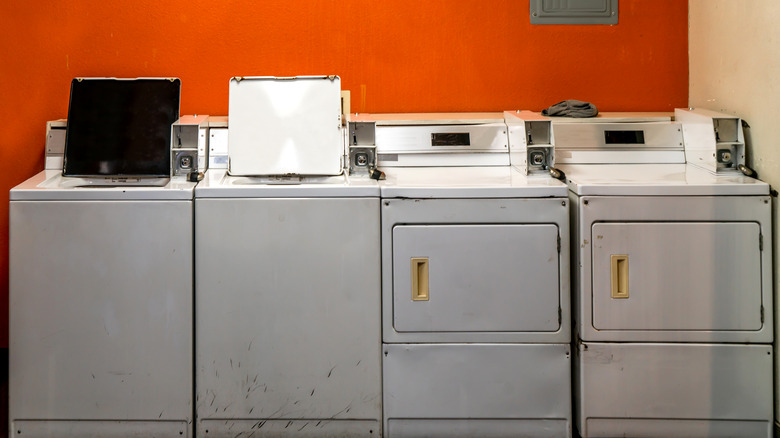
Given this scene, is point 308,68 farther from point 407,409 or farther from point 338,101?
point 407,409

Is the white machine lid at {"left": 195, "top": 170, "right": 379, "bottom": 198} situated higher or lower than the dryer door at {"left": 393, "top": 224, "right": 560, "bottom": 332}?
higher

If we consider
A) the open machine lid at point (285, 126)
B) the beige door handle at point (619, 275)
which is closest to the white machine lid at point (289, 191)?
the open machine lid at point (285, 126)

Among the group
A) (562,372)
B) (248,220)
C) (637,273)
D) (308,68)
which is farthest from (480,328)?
(308,68)

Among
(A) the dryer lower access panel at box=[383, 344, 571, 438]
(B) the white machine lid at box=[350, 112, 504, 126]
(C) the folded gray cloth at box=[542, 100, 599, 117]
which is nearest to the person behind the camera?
(A) the dryer lower access panel at box=[383, 344, 571, 438]

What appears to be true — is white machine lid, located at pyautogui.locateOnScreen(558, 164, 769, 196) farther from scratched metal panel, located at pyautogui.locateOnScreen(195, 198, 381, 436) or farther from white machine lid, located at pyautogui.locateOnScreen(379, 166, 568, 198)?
scratched metal panel, located at pyautogui.locateOnScreen(195, 198, 381, 436)

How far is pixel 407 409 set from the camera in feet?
10.6

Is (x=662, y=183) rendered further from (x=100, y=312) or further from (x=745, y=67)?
(x=100, y=312)

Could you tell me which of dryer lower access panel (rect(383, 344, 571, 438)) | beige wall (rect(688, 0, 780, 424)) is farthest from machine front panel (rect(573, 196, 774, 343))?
dryer lower access panel (rect(383, 344, 571, 438))

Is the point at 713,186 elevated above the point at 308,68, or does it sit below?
below

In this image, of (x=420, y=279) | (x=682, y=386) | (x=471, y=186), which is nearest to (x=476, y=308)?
(x=420, y=279)

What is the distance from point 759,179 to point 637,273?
26.6 inches

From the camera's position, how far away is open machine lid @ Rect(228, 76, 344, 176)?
11.2ft

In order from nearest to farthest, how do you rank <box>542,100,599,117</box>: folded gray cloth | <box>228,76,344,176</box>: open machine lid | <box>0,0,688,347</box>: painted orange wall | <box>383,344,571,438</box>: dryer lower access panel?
<box>383,344,571,438</box>: dryer lower access panel, <box>228,76,344,176</box>: open machine lid, <box>542,100,599,117</box>: folded gray cloth, <box>0,0,688,347</box>: painted orange wall

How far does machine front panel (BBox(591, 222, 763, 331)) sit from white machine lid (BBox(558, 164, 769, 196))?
0.12 m
